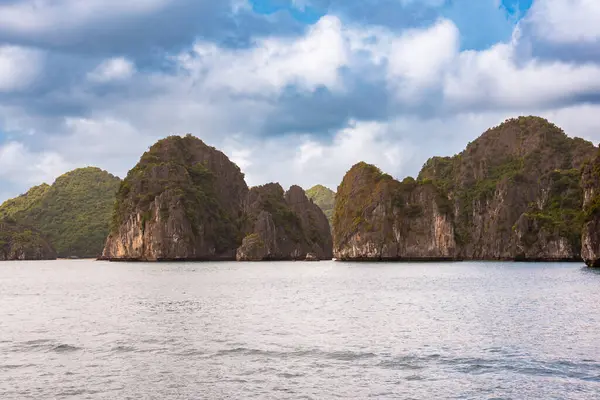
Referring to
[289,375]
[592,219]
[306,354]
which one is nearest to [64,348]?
[306,354]

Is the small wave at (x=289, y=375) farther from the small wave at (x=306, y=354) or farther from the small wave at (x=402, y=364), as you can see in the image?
the small wave at (x=402, y=364)

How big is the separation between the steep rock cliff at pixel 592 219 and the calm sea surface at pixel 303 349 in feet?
211

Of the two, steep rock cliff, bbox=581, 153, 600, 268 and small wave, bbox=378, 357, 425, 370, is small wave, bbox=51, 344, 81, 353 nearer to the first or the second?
small wave, bbox=378, 357, 425, 370

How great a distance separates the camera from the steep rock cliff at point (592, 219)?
123875 millimetres

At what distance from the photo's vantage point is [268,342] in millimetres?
38781

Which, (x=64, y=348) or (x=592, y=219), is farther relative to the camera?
(x=592, y=219)

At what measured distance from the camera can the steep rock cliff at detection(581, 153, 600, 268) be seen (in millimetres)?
123875

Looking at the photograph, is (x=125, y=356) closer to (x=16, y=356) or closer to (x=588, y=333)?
(x=16, y=356)

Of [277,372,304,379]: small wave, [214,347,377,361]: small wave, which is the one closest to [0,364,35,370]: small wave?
[214,347,377,361]: small wave

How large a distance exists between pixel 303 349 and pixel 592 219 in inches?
4122

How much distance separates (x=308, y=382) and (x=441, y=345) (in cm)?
1193

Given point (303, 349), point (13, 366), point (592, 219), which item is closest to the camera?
point (13, 366)

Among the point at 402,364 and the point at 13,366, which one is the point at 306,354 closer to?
the point at 402,364

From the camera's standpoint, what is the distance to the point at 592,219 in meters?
125
